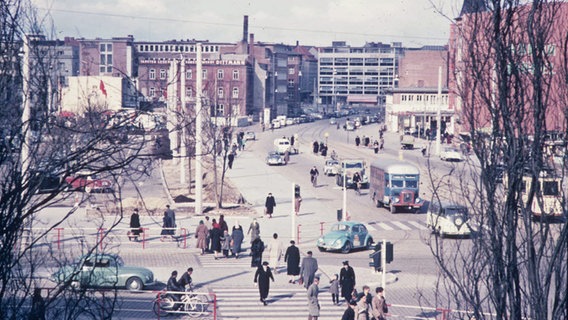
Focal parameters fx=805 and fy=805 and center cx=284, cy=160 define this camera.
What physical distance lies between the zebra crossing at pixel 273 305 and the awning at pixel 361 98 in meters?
168

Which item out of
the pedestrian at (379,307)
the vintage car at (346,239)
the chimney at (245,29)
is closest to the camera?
the pedestrian at (379,307)

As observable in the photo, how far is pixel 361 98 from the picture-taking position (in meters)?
188

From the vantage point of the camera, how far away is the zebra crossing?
18.6 m

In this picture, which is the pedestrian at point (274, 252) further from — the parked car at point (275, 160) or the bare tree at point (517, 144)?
the parked car at point (275, 160)

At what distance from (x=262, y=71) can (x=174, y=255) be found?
104 meters

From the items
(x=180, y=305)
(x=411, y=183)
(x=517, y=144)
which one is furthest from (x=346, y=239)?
(x=517, y=144)

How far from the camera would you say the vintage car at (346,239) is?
27.1 metres

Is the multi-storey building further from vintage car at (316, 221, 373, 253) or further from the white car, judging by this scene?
vintage car at (316, 221, 373, 253)

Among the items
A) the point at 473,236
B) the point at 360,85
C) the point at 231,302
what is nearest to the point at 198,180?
the point at 231,302

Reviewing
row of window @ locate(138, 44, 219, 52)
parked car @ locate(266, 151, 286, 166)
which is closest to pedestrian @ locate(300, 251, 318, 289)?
parked car @ locate(266, 151, 286, 166)

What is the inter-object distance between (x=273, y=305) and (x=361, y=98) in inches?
6713

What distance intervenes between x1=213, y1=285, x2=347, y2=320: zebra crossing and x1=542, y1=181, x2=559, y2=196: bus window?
10226mm

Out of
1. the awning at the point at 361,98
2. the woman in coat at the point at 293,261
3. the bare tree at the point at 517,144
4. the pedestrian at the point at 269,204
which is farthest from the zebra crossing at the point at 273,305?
the awning at the point at 361,98

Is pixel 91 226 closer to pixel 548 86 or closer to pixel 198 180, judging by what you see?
pixel 198 180
